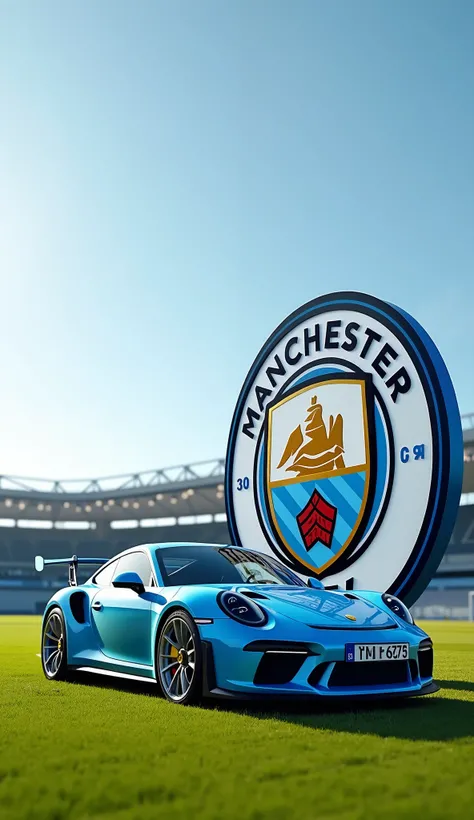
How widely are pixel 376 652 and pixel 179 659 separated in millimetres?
1314

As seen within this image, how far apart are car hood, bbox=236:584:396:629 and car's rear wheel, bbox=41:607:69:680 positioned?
2235mm

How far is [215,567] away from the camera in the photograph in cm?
639

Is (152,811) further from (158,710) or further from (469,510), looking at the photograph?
(469,510)

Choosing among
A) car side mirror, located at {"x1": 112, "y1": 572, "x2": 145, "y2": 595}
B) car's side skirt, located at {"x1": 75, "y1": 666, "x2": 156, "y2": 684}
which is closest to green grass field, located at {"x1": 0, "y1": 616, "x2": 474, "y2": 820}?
car's side skirt, located at {"x1": 75, "y1": 666, "x2": 156, "y2": 684}

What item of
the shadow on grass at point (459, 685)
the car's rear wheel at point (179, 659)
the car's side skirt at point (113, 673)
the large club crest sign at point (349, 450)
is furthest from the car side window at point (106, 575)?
the large club crest sign at point (349, 450)

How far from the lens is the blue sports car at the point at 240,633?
4824 mm

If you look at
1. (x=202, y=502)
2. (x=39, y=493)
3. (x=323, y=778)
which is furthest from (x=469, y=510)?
(x=323, y=778)

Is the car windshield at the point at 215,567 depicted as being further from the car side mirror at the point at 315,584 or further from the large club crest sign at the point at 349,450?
the large club crest sign at the point at 349,450

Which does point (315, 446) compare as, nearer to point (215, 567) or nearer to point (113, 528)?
point (215, 567)

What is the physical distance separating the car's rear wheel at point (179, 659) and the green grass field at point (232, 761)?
127 mm

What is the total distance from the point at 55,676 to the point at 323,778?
474cm

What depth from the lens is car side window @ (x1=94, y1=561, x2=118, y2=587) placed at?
7.07 metres

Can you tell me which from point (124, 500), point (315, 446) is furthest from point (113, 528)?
point (315, 446)

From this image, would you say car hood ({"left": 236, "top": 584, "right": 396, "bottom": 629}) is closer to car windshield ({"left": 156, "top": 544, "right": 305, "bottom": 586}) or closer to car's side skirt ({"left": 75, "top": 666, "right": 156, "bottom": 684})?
car windshield ({"left": 156, "top": 544, "right": 305, "bottom": 586})
